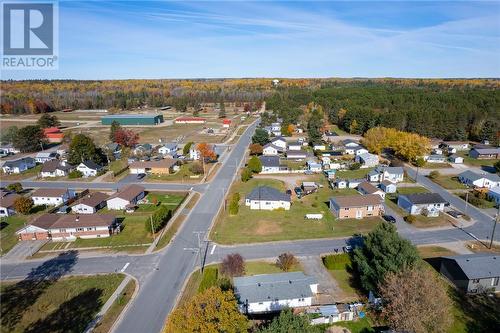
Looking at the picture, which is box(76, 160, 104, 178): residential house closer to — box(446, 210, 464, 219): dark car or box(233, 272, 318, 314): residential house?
box(233, 272, 318, 314): residential house

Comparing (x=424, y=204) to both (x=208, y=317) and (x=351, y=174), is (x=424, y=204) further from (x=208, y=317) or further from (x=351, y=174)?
(x=208, y=317)

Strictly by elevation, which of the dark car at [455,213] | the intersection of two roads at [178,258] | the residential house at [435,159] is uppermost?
the residential house at [435,159]

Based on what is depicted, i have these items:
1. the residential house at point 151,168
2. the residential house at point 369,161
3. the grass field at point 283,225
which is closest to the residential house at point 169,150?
the residential house at point 151,168

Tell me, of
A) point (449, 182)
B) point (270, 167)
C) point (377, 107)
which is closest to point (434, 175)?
point (449, 182)

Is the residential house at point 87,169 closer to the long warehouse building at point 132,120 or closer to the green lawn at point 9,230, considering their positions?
the green lawn at point 9,230

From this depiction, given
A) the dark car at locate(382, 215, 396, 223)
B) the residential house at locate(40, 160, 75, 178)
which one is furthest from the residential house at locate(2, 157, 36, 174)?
the dark car at locate(382, 215, 396, 223)

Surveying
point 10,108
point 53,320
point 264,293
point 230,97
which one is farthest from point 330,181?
point 10,108

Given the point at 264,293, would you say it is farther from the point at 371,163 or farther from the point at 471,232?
the point at 371,163
